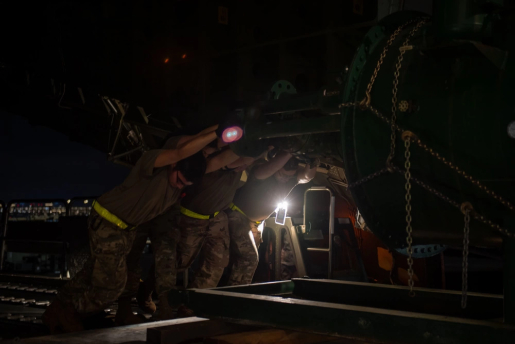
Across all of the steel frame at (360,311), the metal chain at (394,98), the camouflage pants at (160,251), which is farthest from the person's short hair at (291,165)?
the metal chain at (394,98)

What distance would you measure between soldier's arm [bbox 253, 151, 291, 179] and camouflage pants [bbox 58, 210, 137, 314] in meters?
1.67

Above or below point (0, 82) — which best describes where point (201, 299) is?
below

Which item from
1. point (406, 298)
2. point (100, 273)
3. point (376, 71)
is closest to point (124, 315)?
point (100, 273)

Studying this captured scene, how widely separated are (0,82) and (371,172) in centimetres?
813

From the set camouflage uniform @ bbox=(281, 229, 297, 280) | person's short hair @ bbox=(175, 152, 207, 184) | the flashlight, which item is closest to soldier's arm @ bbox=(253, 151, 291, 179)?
the flashlight

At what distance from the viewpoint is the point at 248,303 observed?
2.87 m

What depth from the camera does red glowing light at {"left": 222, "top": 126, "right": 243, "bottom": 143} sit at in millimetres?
3664

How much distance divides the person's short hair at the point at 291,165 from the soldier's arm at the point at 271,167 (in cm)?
14

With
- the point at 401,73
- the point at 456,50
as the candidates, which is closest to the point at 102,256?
the point at 401,73

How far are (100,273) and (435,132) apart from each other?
282 centimetres

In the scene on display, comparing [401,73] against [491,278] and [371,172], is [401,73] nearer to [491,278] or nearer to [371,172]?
[371,172]

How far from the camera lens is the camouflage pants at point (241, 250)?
18.2 feet

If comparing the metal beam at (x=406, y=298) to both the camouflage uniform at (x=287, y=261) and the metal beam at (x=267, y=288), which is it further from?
the camouflage uniform at (x=287, y=261)

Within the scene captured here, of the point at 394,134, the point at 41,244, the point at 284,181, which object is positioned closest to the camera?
the point at 394,134
